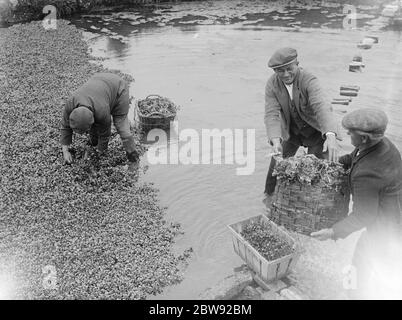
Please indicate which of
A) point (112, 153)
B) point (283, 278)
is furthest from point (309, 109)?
point (112, 153)

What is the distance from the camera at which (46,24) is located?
17.2 meters

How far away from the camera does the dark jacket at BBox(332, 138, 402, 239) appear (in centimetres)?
348

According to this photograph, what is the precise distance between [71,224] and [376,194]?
404 cm

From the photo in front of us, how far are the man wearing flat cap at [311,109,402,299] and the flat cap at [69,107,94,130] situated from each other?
3.77 meters

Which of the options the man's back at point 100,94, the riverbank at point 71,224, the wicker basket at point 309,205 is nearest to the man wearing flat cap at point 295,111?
the wicker basket at point 309,205

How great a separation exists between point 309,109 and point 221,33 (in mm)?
11742

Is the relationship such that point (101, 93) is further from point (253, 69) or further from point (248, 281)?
point (253, 69)

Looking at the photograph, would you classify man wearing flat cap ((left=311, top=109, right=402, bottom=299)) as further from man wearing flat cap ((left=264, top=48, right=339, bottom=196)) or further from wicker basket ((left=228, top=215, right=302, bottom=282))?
man wearing flat cap ((left=264, top=48, right=339, bottom=196))

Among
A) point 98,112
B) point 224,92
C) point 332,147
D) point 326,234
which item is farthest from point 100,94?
point 224,92

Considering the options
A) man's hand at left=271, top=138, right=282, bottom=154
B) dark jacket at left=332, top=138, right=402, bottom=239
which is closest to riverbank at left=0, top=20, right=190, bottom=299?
man's hand at left=271, top=138, right=282, bottom=154

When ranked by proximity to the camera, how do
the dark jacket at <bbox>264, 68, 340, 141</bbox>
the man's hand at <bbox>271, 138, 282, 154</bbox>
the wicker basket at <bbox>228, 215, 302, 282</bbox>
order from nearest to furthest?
the wicker basket at <bbox>228, 215, 302, 282</bbox> < the dark jacket at <bbox>264, 68, 340, 141</bbox> < the man's hand at <bbox>271, 138, 282, 154</bbox>

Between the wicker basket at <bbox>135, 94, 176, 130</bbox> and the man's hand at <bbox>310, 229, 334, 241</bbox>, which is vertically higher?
the man's hand at <bbox>310, 229, 334, 241</bbox>

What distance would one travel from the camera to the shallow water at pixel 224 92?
555 centimetres

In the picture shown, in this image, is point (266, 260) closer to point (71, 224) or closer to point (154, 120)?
point (71, 224)
